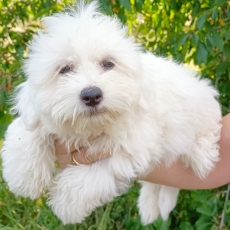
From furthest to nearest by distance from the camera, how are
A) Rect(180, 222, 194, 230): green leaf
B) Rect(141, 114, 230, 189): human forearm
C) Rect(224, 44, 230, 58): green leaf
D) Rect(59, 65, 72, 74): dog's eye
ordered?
Rect(180, 222, 194, 230): green leaf < Rect(224, 44, 230, 58): green leaf < Rect(141, 114, 230, 189): human forearm < Rect(59, 65, 72, 74): dog's eye

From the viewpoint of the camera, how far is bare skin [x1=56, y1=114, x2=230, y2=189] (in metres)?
2.09

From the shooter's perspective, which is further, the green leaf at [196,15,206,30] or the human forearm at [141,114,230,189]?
the green leaf at [196,15,206,30]

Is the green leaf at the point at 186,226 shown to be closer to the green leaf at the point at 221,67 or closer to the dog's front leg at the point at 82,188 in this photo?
the green leaf at the point at 221,67

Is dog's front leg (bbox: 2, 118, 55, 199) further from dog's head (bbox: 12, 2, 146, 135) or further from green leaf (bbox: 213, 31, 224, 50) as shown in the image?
green leaf (bbox: 213, 31, 224, 50)

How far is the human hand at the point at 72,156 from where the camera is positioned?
201 cm

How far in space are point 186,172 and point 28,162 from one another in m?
0.72

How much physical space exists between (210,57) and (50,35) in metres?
1.28

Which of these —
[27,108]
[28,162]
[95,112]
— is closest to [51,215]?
[28,162]

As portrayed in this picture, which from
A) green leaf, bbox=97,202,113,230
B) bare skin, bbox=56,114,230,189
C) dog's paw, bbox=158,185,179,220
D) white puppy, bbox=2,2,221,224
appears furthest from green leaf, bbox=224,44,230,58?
green leaf, bbox=97,202,113,230

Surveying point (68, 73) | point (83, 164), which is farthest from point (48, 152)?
point (68, 73)

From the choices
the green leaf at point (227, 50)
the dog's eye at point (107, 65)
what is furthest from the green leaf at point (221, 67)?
the dog's eye at point (107, 65)

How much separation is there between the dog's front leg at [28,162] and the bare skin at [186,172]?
0.19 ft

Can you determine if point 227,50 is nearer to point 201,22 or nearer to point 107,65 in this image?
point 201,22

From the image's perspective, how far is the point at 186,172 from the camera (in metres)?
2.22
